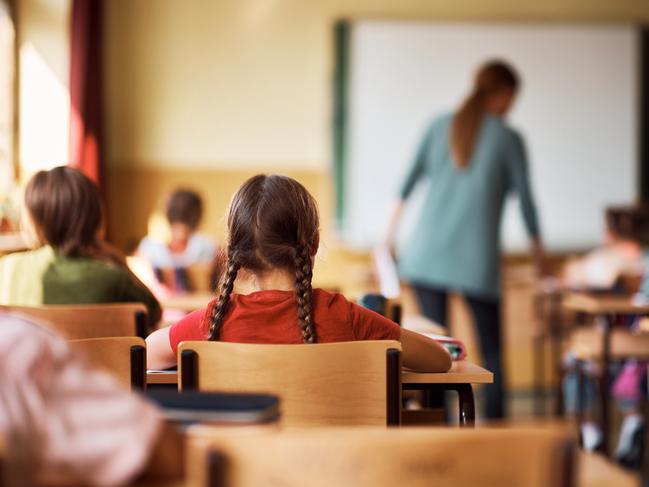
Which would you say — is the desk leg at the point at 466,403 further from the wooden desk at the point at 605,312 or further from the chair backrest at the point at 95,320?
the wooden desk at the point at 605,312

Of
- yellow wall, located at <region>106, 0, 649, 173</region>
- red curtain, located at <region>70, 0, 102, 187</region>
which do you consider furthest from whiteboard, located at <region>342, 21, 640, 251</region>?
red curtain, located at <region>70, 0, 102, 187</region>

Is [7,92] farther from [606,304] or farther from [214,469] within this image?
[214,469]

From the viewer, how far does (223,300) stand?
2059mm

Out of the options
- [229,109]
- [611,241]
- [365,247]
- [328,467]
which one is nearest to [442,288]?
[611,241]

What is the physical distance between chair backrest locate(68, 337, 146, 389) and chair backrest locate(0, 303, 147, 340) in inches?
22.8

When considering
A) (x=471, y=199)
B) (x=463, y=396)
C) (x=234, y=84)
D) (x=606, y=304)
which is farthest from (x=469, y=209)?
(x=234, y=84)

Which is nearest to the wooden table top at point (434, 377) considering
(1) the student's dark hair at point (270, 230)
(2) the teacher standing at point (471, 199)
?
(1) the student's dark hair at point (270, 230)

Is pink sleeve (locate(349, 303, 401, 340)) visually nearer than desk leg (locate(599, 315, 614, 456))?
Yes

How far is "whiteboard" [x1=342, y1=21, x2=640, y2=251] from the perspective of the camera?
6.25 metres

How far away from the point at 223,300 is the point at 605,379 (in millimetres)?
2681

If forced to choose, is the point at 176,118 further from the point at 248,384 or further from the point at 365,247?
the point at 248,384

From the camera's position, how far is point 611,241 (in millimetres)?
5449

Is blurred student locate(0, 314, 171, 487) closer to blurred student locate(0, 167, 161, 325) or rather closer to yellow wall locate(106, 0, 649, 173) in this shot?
blurred student locate(0, 167, 161, 325)

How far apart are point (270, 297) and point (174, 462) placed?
0.95 m
